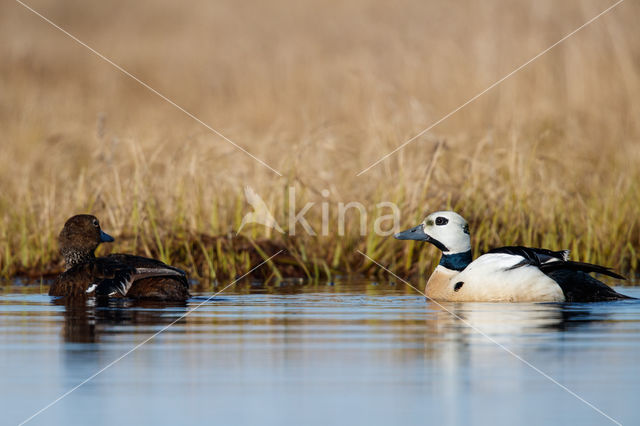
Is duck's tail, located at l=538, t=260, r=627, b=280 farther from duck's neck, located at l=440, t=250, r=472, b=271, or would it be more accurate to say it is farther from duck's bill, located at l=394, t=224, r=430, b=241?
duck's bill, located at l=394, t=224, r=430, b=241

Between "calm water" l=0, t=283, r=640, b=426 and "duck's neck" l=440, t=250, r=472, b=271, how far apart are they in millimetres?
1110

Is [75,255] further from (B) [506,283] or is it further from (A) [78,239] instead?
(B) [506,283]

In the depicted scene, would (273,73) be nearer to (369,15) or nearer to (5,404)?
(369,15)

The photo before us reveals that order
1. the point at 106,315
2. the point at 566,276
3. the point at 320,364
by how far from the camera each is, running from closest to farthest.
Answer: the point at 320,364, the point at 106,315, the point at 566,276

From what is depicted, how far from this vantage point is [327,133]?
521 inches

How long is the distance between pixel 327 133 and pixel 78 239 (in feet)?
11.7

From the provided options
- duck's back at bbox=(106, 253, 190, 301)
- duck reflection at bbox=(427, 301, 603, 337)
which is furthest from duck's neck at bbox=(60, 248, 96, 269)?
duck reflection at bbox=(427, 301, 603, 337)

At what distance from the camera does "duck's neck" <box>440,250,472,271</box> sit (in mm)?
10328

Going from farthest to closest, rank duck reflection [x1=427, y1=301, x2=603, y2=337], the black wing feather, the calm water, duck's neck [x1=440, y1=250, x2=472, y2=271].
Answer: duck's neck [x1=440, y1=250, x2=472, y2=271] → the black wing feather → duck reflection [x1=427, y1=301, x2=603, y2=337] → the calm water

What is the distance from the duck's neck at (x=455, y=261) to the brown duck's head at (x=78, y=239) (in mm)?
3052

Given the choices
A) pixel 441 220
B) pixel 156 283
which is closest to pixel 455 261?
pixel 441 220

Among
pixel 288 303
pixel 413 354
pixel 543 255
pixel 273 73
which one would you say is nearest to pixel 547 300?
pixel 543 255

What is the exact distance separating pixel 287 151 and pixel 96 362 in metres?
7.13

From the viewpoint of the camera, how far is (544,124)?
15.5 m
